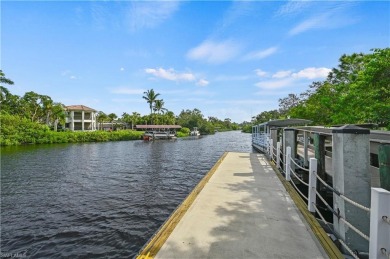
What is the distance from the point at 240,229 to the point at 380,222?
2.04 metres

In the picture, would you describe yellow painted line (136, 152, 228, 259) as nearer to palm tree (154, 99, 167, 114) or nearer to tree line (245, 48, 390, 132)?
tree line (245, 48, 390, 132)

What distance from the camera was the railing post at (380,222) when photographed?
7.14 ft

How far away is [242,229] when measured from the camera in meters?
3.79

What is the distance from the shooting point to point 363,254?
10.5ft

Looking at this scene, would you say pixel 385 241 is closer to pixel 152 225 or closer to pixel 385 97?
pixel 152 225

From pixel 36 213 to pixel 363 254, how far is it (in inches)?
387

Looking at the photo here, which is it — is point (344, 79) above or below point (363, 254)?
above

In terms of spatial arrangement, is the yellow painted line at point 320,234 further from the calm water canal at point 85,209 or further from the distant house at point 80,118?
the distant house at point 80,118

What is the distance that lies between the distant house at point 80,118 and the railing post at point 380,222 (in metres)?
69.5

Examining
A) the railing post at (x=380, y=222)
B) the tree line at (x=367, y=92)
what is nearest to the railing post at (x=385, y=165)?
the railing post at (x=380, y=222)

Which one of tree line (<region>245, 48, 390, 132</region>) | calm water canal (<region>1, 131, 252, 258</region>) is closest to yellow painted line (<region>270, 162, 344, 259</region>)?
calm water canal (<region>1, 131, 252, 258</region>)

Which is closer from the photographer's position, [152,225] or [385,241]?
[385,241]

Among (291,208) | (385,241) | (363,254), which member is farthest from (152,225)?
(385,241)

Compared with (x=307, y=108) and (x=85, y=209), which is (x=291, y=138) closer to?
(x=85, y=209)
